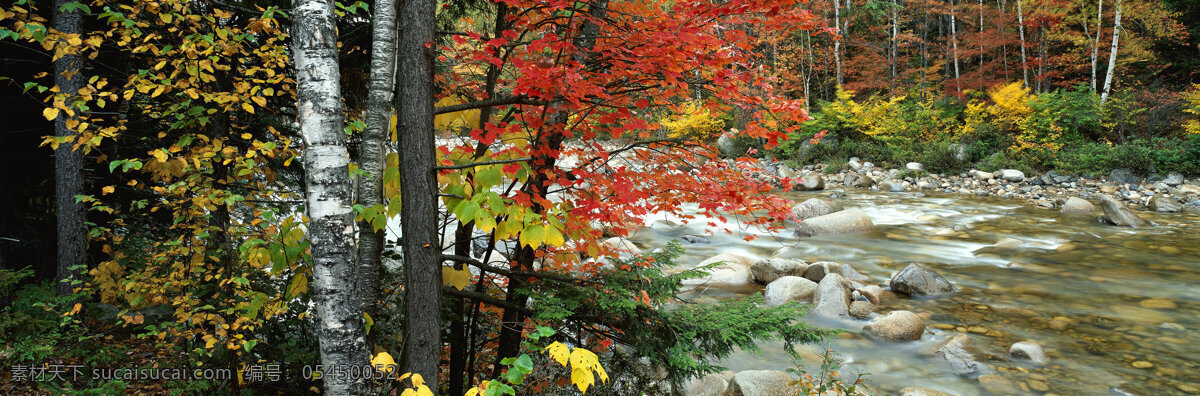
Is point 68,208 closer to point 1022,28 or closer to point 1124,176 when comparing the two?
point 1124,176

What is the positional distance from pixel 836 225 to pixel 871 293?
14.4 ft

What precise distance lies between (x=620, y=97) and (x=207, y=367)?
3102mm

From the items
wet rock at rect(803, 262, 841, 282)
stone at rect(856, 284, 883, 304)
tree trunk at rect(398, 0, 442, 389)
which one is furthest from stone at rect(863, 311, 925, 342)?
tree trunk at rect(398, 0, 442, 389)

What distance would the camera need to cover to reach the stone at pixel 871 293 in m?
7.72

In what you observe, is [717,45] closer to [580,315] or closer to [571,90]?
[571,90]

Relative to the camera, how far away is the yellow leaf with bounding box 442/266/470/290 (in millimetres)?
2859

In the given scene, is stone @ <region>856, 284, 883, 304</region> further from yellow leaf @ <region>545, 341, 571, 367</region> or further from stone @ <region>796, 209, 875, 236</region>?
yellow leaf @ <region>545, 341, 571, 367</region>

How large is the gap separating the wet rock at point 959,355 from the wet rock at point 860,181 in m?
12.7

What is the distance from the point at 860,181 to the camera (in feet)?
60.3

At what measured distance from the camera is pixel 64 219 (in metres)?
4.17

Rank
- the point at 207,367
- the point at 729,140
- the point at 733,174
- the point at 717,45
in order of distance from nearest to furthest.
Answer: the point at 717,45
the point at 207,367
the point at 733,174
the point at 729,140

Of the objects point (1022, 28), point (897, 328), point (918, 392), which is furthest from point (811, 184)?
point (918, 392)

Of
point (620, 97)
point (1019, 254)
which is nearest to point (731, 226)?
point (1019, 254)

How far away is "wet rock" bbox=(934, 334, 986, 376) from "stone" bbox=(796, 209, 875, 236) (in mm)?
5415
